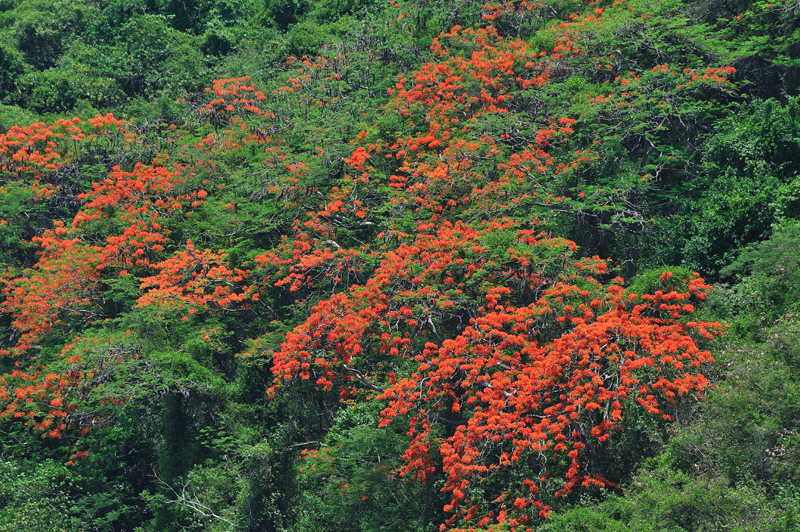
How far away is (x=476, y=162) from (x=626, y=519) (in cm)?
1054

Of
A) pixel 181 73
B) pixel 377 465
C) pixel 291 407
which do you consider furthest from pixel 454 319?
pixel 181 73

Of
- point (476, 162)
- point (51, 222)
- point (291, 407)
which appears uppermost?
point (476, 162)

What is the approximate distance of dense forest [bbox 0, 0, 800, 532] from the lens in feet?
43.5

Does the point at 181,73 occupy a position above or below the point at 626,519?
above

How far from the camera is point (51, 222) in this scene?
1029 inches

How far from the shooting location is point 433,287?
16.5 m

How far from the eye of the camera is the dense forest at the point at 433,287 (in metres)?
13.3

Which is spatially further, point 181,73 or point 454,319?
point 181,73

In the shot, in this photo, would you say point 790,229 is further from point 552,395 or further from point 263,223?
point 263,223

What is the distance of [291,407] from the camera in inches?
770

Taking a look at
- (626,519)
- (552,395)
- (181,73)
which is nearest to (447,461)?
(552,395)

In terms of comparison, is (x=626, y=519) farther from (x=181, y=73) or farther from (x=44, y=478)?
(x=181, y=73)

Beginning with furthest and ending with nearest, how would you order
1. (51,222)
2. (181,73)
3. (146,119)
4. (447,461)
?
(181,73) → (146,119) → (51,222) → (447,461)

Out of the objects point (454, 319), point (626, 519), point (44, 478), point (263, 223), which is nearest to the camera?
point (626, 519)
